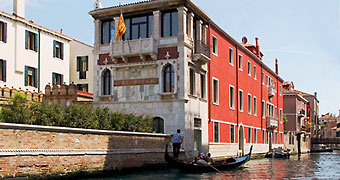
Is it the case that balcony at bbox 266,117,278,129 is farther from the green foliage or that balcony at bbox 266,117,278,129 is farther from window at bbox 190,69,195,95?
the green foliage

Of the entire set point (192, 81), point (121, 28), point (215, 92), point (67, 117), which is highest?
point (121, 28)

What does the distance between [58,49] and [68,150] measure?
18042 millimetres

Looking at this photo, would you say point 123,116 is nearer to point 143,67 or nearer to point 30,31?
point 143,67

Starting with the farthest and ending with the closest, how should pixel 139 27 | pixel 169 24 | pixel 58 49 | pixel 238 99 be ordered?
pixel 58 49, pixel 238 99, pixel 139 27, pixel 169 24

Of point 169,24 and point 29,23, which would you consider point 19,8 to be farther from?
point 169,24

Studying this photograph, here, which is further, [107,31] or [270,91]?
[270,91]

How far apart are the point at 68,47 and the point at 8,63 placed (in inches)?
252

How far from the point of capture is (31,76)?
2875 centimetres

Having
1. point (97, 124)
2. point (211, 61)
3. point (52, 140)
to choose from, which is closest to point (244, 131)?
point (211, 61)

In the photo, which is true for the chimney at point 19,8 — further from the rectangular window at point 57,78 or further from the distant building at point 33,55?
the rectangular window at point 57,78

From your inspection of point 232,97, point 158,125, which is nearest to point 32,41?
point 158,125

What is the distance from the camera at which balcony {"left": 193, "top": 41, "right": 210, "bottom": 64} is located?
74.9 ft

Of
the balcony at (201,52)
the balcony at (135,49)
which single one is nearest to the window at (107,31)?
the balcony at (135,49)

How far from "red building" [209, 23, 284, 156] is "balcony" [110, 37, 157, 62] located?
459 centimetres
